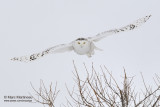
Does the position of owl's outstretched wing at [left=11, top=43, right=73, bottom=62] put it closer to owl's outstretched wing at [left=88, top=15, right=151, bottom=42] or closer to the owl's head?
the owl's head

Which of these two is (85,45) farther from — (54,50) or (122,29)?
(122,29)

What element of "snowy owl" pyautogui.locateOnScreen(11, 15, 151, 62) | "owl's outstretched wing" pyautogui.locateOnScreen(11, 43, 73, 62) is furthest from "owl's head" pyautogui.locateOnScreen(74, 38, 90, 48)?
"owl's outstretched wing" pyautogui.locateOnScreen(11, 43, 73, 62)

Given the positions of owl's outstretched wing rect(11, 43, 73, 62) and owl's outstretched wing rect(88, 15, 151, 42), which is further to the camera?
owl's outstretched wing rect(11, 43, 73, 62)

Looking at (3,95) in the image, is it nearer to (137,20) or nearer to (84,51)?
(84,51)

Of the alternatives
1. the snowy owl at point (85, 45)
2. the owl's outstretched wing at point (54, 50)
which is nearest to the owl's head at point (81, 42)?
Result: the snowy owl at point (85, 45)

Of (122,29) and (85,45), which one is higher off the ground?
(122,29)

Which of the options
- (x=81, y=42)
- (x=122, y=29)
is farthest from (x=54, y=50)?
(x=122, y=29)

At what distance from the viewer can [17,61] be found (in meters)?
5.57

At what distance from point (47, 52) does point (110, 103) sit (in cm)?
399

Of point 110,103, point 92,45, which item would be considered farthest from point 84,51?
point 110,103

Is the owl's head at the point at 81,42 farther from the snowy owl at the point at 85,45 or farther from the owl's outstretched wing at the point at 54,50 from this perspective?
the owl's outstretched wing at the point at 54,50

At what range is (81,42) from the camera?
16.0ft

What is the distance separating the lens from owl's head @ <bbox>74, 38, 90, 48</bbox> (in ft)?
15.8

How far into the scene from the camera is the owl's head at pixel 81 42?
483 cm
